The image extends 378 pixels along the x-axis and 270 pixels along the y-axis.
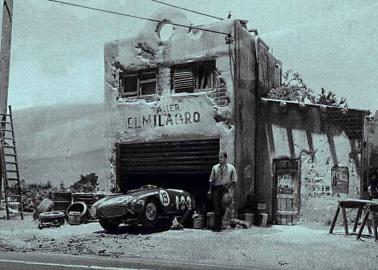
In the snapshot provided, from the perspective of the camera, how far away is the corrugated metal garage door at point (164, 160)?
56.6 ft

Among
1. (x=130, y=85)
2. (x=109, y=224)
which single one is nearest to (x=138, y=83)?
(x=130, y=85)

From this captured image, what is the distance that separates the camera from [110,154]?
747 inches

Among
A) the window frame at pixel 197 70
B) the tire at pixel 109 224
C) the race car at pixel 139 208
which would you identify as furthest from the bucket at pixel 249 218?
the window frame at pixel 197 70

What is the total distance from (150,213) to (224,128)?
3638mm

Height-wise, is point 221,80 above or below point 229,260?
above

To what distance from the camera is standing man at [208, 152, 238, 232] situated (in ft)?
48.6

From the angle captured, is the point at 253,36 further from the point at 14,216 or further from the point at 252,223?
the point at 14,216

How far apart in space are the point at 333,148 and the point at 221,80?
12.6 feet

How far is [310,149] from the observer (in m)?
17.4

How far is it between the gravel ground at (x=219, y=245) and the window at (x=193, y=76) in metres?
4.63

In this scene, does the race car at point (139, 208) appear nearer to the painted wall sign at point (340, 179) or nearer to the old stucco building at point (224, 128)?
the old stucco building at point (224, 128)

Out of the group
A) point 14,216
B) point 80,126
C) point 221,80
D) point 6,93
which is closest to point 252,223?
point 221,80

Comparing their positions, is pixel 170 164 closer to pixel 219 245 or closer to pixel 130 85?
pixel 130 85

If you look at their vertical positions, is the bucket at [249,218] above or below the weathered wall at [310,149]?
below
